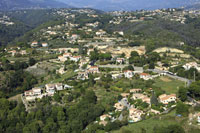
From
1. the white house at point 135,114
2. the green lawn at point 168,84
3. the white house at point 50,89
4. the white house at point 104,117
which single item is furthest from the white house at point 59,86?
the green lawn at point 168,84

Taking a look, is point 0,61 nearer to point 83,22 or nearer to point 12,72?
point 12,72

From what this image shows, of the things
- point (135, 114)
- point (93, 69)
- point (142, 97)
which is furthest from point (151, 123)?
point (93, 69)

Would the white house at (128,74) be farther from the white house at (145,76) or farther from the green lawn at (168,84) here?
the green lawn at (168,84)

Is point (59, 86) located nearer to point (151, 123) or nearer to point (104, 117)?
point (104, 117)

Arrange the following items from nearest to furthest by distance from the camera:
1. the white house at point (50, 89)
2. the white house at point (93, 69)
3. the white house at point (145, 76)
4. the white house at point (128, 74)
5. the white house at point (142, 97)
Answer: the white house at point (142, 97)
the white house at point (50, 89)
the white house at point (145, 76)
the white house at point (128, 74)
the white house at point (93, 69)

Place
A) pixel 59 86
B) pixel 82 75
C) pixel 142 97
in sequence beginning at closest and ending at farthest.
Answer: pixel 142 97 < pixel 59 86 < pixel 82 75

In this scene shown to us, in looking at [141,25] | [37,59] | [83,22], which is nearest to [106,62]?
[37,59]

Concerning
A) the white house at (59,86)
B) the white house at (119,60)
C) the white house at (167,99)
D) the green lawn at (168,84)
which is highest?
the white house at (119,60)
